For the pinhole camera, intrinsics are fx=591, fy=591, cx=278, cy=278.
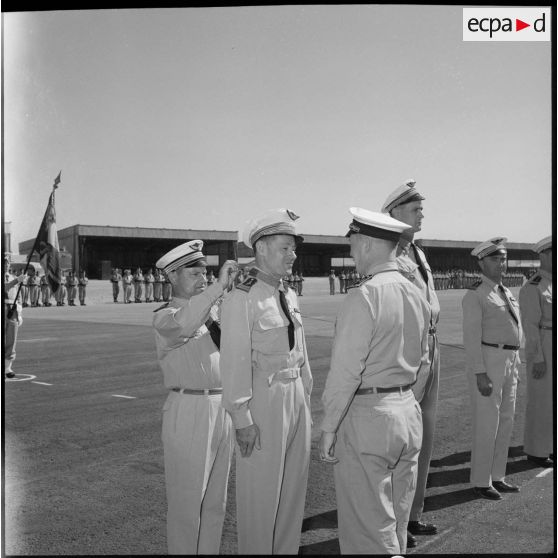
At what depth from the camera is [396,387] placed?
272cm

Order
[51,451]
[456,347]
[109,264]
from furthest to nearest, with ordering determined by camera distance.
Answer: [109,264] → [456,347] → [51,451]

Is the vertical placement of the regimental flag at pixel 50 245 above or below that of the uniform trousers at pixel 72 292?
above

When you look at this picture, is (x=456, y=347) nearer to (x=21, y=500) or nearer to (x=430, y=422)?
(x=430, y=422)

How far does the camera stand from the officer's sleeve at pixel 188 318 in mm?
2867

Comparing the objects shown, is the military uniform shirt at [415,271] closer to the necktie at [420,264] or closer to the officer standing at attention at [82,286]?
the necktie at [420,264]

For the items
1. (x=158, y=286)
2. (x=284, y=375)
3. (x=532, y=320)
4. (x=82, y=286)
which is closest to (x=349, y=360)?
(x=284, y=375)

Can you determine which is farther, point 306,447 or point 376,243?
point 306,447

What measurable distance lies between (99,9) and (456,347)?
30.4 ft

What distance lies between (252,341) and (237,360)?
156 millimetres

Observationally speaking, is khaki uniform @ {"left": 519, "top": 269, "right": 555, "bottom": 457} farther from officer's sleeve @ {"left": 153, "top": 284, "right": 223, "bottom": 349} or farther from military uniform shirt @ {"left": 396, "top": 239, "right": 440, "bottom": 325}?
officer's sleeve @ {"left": 153, "top": 284, "right": 223, "bottom": 349}

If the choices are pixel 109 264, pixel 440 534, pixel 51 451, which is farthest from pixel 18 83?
pixel 109 264

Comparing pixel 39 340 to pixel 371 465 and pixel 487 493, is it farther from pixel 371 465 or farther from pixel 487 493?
pixel 371 465

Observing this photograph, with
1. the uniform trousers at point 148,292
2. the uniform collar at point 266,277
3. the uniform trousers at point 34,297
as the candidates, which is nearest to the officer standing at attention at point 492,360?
the uniform collar at point 266,277

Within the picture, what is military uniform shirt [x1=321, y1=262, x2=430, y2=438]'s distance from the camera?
8.42ft
